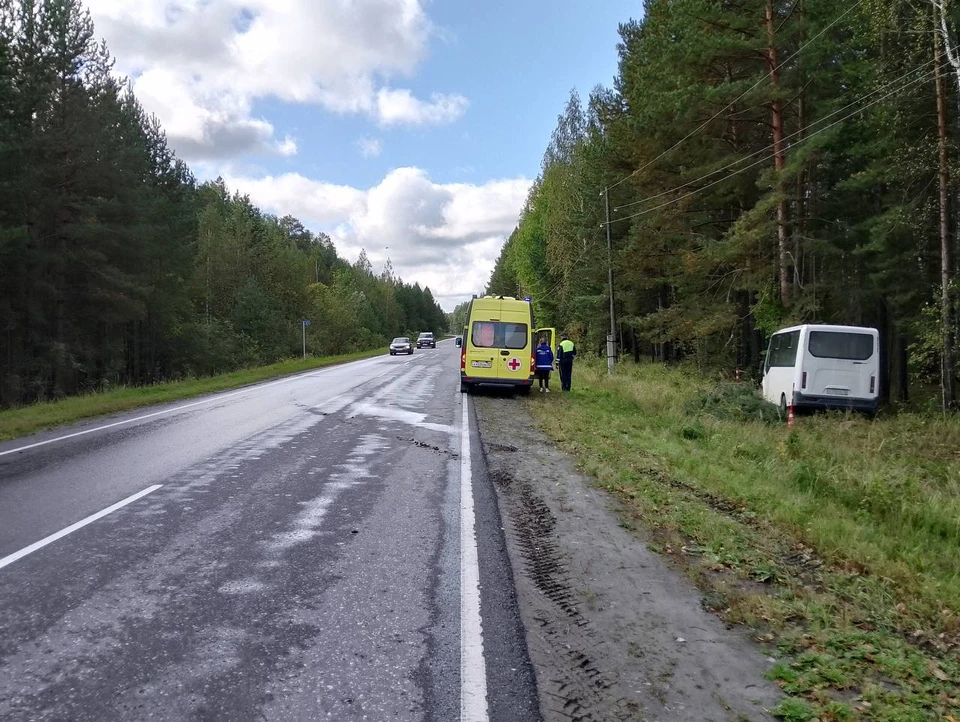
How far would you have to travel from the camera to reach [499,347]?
19.1 meters

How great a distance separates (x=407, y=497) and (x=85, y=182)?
2700cm

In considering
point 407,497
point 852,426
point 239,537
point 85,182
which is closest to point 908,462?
point 852,426

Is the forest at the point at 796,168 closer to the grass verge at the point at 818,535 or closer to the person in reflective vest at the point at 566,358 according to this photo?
the person in reflective vest at the point at 566,358

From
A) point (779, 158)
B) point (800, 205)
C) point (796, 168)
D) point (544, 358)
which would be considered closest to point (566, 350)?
point (544, 358)

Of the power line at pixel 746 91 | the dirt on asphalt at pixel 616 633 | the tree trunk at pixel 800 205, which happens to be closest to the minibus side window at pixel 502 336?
the tree trunk at pixel 800 205

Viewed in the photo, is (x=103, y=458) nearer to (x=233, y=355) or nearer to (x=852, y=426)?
(x=852, y=426)

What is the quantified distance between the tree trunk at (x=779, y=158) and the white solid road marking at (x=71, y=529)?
17.7 m

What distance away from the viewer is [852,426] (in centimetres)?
1433

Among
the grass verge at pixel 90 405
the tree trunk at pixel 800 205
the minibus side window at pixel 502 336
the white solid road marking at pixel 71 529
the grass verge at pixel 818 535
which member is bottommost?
the grass verge at pixel 818 535

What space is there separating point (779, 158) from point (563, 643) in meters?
19.2

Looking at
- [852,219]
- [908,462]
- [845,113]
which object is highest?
[845,113]

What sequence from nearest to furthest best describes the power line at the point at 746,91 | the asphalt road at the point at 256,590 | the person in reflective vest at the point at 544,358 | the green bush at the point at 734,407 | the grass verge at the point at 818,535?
the asphalt road at the point at 256,590, the grass verge at the point at 818,535, the green bush at the point at 734,407, the power line at the point at 746,91, the person in reflective vest at the point at 544,358

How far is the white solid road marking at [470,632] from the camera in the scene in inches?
126

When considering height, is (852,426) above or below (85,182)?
below
